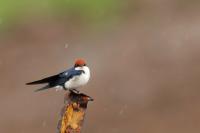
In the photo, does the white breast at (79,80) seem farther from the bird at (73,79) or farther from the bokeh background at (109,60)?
the bokeh background at (109,60)

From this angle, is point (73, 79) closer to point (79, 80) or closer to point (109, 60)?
point (79, 80)

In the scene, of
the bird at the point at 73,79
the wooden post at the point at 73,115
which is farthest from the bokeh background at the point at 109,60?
the wooden post at the point at 73,115

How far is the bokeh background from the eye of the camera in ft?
58.7

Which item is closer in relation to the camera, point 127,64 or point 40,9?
point 127,64

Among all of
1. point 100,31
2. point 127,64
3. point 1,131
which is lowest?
point 1,131

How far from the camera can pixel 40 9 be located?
78.1ft

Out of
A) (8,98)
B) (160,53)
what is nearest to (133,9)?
(160,53)

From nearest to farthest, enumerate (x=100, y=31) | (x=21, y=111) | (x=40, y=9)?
(x=21, y=111)
(x=100, y=31)
(x=40, y=9)

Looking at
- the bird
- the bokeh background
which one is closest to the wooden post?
the bird

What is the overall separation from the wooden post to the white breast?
5.40ft

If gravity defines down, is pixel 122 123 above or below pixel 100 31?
below

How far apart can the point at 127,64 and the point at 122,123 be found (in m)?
3.05

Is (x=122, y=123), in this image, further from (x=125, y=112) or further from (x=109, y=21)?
(x=109, y=21)

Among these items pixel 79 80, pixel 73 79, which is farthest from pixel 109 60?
pixel 79 80
